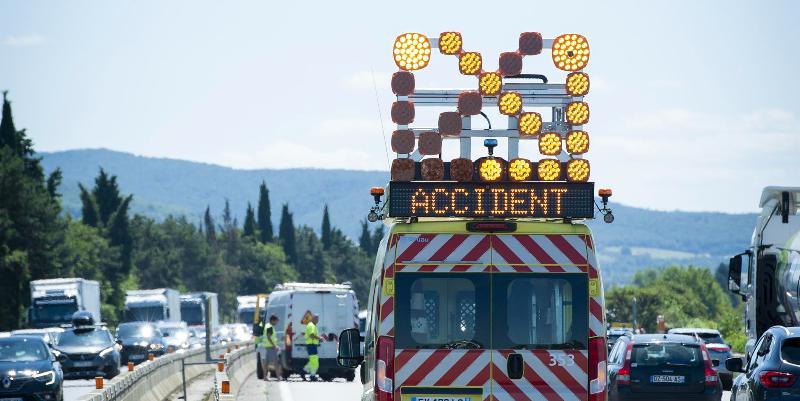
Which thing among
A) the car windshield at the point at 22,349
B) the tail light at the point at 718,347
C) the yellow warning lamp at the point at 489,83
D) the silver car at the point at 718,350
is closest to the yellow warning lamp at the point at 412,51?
the yellow warning lamp at the point at 489,83

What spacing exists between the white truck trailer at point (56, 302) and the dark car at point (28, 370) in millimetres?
Result: 34636

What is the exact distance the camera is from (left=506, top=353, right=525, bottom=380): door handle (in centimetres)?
1320

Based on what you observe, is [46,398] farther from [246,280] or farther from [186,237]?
[246,280]

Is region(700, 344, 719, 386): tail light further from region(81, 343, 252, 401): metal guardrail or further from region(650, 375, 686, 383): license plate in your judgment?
region(81, 343, 252, 401): metal guardrail

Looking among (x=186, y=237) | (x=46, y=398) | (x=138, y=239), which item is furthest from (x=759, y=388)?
(x=186, y=237)

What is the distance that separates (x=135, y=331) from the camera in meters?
54.8

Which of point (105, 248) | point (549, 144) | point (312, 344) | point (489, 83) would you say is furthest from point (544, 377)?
point (105, 248)

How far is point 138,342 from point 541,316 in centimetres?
4190

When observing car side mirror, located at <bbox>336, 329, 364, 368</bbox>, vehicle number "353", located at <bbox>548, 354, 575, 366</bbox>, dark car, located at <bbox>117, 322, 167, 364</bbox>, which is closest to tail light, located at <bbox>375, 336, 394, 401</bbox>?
vehicle number "353", located at <bbox>548, 354, 575, 366</bbox>

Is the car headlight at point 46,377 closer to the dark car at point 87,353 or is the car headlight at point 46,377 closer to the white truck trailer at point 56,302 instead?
the dark car at point 87,353

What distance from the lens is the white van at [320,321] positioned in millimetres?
38375

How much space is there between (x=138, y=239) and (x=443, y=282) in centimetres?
14187

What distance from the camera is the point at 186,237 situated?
548ft

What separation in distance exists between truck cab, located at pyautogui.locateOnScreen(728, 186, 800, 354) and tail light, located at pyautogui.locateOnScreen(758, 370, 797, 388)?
8.21 m
